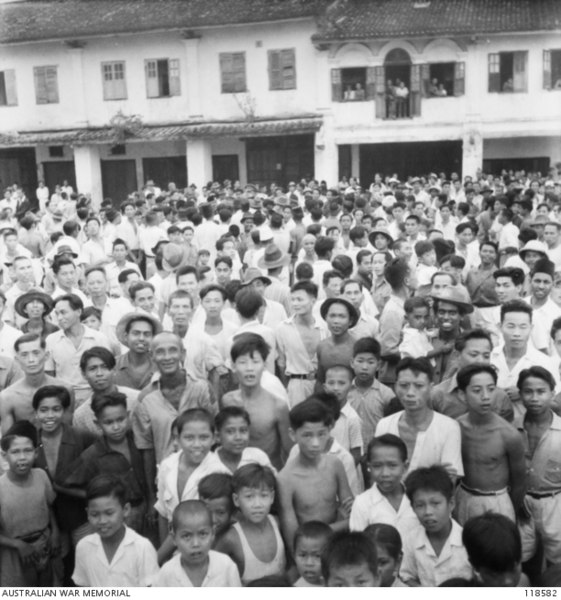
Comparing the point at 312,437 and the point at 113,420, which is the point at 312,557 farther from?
the point at 113,420

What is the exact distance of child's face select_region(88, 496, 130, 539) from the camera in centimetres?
377

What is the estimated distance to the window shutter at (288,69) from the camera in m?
24.1

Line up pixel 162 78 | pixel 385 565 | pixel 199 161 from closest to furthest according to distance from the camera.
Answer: pixel 385 565
pixel 199 161
pixel 162 78

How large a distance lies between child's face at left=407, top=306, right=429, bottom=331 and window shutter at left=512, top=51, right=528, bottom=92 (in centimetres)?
1913

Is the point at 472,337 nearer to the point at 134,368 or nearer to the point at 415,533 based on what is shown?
the point at 415,533

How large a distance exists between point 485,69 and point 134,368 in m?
20.2

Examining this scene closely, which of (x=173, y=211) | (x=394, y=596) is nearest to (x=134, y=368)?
(x=394, y=596)

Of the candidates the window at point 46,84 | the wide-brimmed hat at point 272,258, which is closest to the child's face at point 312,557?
the wide-brimmed hat at point 272,258

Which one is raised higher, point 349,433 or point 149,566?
point 349,433

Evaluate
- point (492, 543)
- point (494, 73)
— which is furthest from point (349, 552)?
point (494, 73)

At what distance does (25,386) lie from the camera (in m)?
4.96

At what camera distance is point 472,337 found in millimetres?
4746

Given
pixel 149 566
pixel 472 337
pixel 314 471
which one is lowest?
pixel 149 566

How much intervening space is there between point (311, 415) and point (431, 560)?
3.04ft
